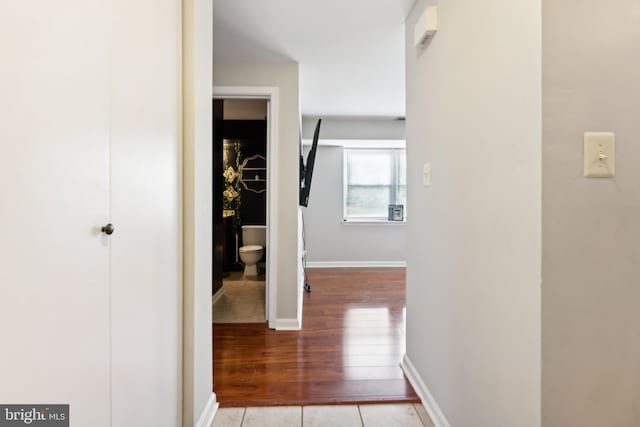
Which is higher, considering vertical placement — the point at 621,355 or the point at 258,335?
the point at 621,355

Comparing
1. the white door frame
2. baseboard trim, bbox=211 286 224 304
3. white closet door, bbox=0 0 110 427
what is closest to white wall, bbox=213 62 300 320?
the white door frame

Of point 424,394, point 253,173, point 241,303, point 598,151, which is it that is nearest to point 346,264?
point 253,173

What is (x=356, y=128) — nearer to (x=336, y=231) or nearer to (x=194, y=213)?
(x=336, y=231)

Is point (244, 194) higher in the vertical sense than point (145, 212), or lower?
higher

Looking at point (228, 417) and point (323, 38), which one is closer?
point (228, 417)

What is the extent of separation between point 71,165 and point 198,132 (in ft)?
2.61

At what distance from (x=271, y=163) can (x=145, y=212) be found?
190 cm

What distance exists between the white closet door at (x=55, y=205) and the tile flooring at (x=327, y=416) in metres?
0.96

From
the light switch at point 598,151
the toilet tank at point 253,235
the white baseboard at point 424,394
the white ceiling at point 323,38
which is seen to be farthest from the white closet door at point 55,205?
the toilet tank at point 253,235

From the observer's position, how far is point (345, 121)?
5.32 meters

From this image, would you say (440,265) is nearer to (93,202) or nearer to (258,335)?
(93,202)

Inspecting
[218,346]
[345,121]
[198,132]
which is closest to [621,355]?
[198,132]

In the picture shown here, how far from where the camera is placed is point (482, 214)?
1249 millimetres

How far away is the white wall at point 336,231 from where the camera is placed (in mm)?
5641
